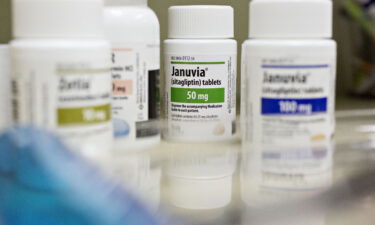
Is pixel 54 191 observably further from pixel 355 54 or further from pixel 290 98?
pixel 355 54

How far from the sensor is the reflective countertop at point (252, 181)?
1.30 ft

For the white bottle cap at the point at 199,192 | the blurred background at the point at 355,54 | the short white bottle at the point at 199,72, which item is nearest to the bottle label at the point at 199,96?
the short white bottle at the point at 199,72

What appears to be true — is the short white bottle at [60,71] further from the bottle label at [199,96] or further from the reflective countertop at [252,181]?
the bottle label at [199,96]

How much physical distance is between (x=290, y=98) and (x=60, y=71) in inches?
8.2

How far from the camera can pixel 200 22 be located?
0.57 meters

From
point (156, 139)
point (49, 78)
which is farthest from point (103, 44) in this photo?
point (156, 139)

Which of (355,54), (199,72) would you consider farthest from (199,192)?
(355,54)

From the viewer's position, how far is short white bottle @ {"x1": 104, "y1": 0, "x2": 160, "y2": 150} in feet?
1.68

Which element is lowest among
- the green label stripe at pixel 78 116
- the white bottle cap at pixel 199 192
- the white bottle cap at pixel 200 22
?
the white bottle cap at pixel 199 192

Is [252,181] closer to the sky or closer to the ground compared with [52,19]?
closer to the ground

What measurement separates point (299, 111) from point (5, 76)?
0.25m

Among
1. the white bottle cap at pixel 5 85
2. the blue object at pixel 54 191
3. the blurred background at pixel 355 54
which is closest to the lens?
the blue object at pixel 54 191

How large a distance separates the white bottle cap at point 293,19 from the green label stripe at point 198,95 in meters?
0.08

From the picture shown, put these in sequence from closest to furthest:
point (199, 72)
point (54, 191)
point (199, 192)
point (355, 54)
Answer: point (54, 191) < point (199, 192) < point (199, 72) < point (355, 54)
